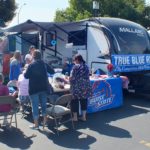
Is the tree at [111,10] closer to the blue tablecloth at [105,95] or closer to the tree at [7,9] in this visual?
the tree at [7,9]

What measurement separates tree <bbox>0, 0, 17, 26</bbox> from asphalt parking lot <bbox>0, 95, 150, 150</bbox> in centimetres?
2621

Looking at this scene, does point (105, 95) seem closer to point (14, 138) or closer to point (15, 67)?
point (15, 67)

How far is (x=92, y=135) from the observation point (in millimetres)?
6625

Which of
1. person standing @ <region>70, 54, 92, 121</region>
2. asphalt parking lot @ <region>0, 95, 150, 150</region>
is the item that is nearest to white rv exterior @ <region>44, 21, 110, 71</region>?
asphalt parking lot @ <region>0, 95, 150, 150</region>

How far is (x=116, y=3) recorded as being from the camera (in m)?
26.0

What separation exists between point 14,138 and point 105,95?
3.07m

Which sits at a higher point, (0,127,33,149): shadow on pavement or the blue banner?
the blue banner

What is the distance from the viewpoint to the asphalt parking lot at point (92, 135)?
5980mm

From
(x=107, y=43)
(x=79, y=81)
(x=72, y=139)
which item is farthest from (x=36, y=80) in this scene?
(x=107, y=43)

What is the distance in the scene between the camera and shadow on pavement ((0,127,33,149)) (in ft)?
19.7

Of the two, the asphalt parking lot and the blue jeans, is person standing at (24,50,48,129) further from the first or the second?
the asphalt parking lot

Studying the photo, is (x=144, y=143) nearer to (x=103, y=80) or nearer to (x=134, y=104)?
(x=103, y=80)

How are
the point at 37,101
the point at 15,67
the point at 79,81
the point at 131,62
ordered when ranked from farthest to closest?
1. the point at 131,62
2. the point at 15,67
3. the point at 79,81
4. the point at 37,101

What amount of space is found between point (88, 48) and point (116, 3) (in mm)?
15582
